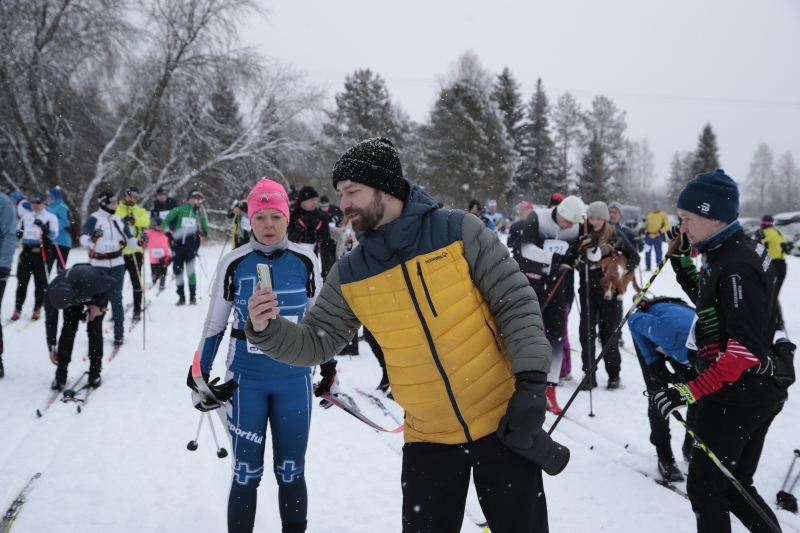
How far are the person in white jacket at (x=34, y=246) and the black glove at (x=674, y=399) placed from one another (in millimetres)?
9418

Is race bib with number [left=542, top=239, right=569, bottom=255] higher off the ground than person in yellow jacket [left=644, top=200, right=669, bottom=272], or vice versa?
race bib with number [left=542, top=239, right=569, bottom=255]

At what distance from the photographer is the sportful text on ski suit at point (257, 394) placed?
275cm

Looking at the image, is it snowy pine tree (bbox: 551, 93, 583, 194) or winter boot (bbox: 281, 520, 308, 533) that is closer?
winter boot (bbox: 281, 520, 308, 533)

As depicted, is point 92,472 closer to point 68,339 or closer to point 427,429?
point 68,339

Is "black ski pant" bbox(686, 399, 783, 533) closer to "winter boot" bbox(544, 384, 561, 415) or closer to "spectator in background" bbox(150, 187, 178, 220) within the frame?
"winter boot" bbox(544, 384, 561, 415)

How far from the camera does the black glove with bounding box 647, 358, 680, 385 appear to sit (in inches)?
145

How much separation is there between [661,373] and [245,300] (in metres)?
3.02

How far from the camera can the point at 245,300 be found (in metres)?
2.87

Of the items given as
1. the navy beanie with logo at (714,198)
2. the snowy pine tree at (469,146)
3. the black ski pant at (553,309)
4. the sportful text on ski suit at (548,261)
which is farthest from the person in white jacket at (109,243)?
the snowy pine tree at (469,146)

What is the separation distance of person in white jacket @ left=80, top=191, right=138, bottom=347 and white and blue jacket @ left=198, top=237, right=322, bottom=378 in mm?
5126

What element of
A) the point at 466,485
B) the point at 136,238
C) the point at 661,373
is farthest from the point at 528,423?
the point at 136,238

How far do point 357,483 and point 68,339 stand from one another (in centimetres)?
377

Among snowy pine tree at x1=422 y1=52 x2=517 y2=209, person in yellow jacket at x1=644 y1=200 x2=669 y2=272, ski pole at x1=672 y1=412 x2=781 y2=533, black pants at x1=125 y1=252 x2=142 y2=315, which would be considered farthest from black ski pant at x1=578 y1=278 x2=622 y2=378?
snowy pine tree at x1=422 y1=52 x2=517 y2=209

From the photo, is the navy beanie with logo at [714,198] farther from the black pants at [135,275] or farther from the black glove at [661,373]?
the black pants at [135,275]
